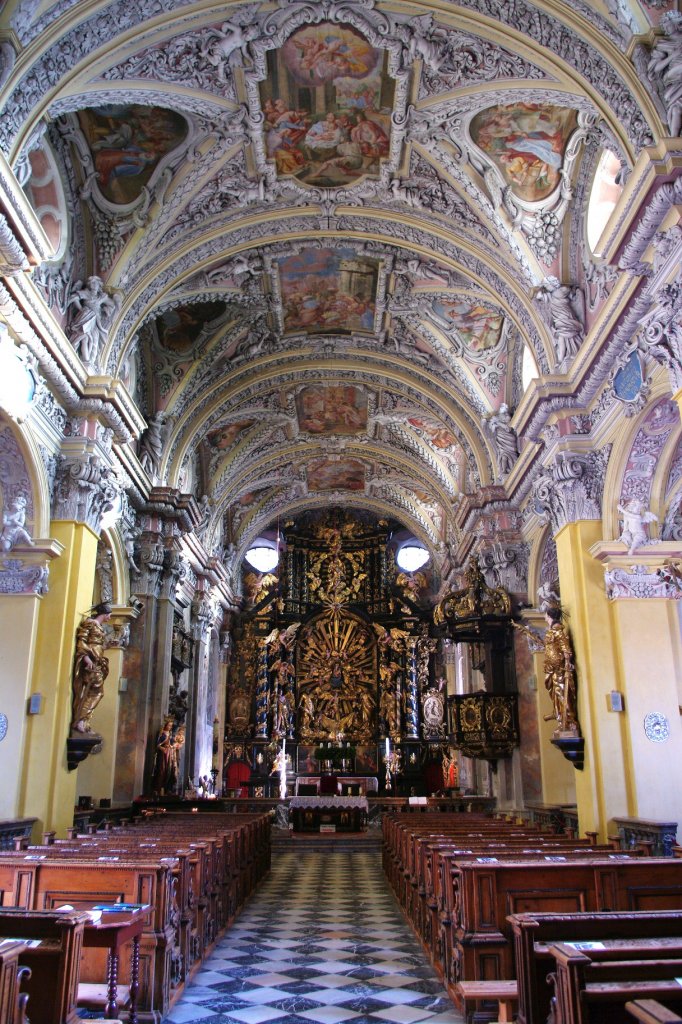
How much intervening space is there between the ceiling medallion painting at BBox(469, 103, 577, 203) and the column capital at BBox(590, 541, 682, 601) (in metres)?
5.30

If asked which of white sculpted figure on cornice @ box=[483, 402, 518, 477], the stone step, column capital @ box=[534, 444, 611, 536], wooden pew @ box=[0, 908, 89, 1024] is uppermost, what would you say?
white sculpted figure on cornice @ box=[483, 402, 518, 477]

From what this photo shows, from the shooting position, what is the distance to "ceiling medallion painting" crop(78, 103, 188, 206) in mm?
11227

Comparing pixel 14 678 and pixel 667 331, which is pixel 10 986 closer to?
pixel 667 331

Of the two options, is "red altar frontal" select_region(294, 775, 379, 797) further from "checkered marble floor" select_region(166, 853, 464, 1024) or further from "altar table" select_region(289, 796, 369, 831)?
"checkered marble floor" select_region(166, 853, 464, 1024)

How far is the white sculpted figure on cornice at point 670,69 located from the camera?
8094 mm

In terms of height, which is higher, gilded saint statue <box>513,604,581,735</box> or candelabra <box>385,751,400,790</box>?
gilded saint statue <box>513,604,581,735</box>

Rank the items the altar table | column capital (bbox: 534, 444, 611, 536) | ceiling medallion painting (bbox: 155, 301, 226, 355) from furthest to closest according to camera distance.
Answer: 1. the altar table
2. ceiling medallion painting (bbox: 155, 301, 226, 355)
3. column capital (bbox: 534, 444, 611, 536)

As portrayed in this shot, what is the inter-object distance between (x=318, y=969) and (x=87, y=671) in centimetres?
551

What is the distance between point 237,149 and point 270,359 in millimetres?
6444

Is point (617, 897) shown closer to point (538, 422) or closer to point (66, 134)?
point (538, 422)

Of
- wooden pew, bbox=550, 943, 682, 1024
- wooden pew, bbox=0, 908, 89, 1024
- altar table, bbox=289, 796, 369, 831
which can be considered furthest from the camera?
altar table, bbox=289, 796, 369, 831

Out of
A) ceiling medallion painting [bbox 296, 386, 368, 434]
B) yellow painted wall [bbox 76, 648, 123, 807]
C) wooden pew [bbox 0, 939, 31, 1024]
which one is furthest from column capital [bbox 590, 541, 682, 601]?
ceiling medallion painting [bbox 296, 386, 368, 434]

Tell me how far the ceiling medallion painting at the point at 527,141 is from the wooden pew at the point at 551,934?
396 inches

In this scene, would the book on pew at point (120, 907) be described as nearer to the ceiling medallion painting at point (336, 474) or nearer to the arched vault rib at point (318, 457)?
the arched vault rib at point (318, 457)
